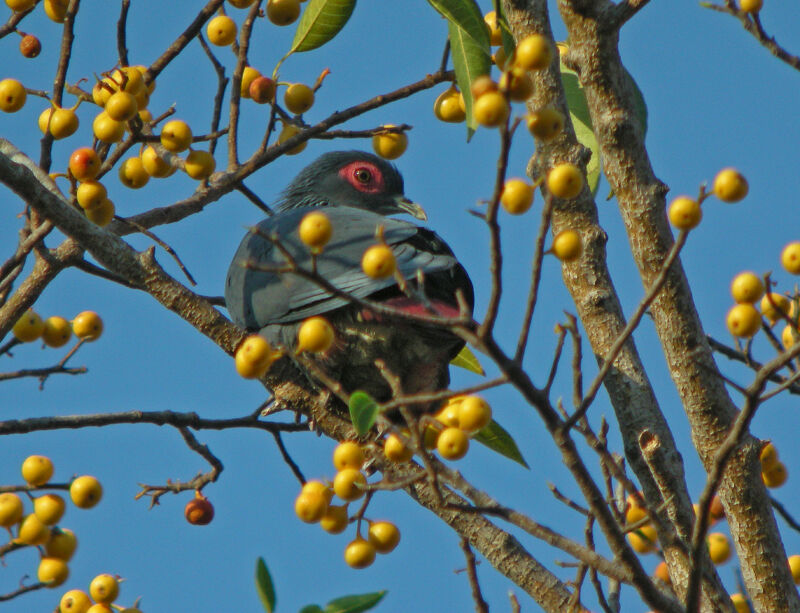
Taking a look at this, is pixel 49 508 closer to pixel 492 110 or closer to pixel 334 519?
pixel 334 519

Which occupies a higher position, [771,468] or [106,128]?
[106,128]

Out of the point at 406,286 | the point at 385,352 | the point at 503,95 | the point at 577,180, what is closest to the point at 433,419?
the point at 406,286

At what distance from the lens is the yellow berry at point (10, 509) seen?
297cm

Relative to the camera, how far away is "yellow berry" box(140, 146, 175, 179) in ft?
11.8

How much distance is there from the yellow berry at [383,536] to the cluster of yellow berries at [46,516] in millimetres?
985

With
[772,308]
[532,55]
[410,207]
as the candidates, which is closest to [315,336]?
[532,55]

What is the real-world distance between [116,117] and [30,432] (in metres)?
1.03

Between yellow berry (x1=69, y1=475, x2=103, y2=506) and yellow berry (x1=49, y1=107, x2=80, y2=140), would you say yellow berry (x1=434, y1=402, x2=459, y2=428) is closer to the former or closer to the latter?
yellow berry (x1=69, y1=475, x2=103, y2=506)

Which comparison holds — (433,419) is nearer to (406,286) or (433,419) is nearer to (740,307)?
(406,286)

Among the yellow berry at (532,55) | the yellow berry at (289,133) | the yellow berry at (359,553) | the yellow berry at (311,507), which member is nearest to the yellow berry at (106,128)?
the yellow berry at (289,133)

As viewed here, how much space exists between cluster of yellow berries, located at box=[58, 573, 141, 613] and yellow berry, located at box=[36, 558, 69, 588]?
73 millimetres

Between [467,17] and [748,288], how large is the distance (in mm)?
1226

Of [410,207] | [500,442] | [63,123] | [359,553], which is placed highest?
[410,207]

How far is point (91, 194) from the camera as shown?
3219mm
